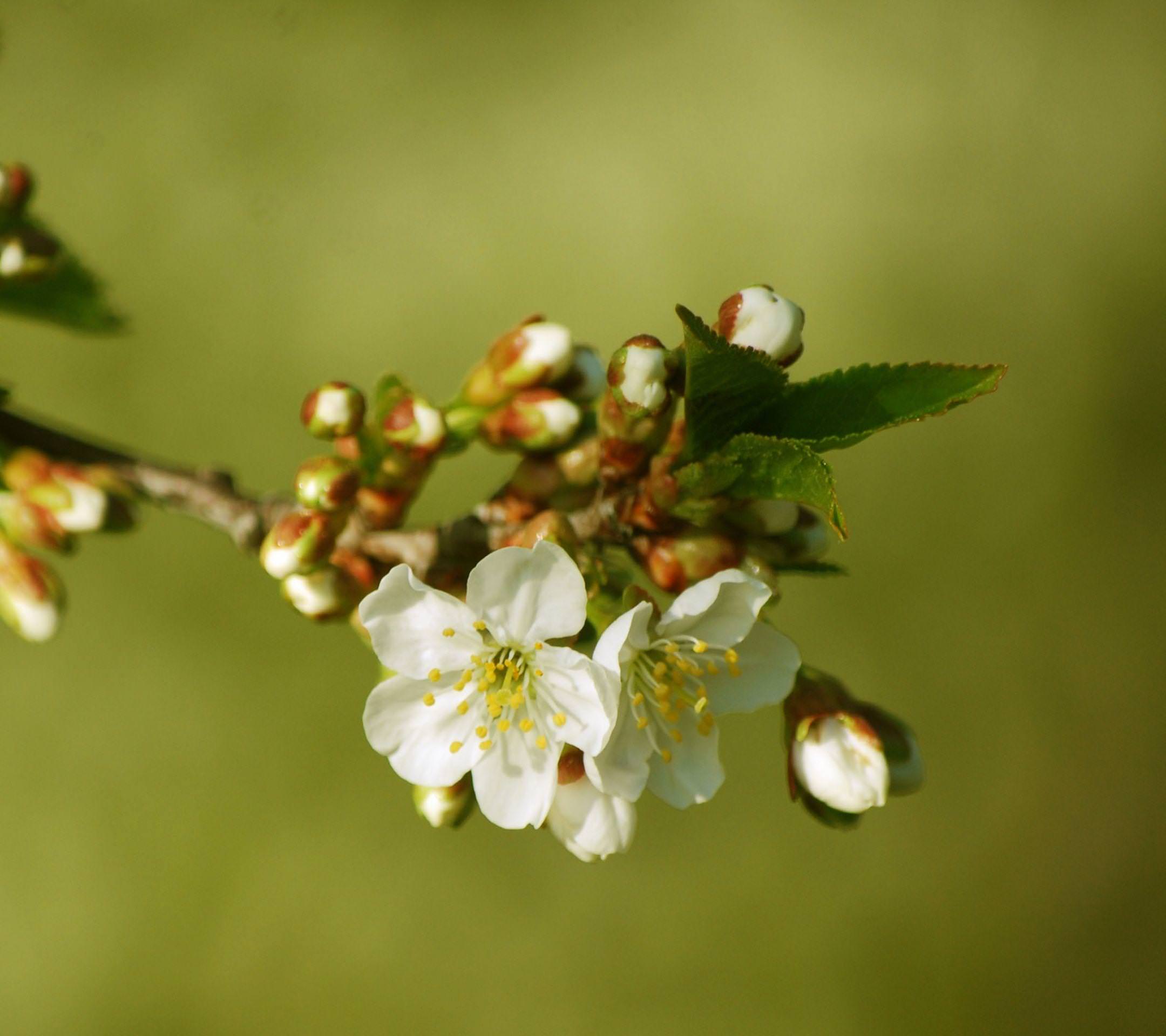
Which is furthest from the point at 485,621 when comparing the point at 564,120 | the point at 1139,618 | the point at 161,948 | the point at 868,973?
the point at 1139,618

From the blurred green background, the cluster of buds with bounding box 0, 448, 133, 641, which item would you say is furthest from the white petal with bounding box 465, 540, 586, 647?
the blurred green background

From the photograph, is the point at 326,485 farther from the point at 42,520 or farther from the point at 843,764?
the point at 843,764

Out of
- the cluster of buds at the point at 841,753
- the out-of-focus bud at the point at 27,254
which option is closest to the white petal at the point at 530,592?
the cluster of buds at the point at 841,753

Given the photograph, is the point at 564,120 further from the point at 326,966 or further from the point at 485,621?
the point at 485,621

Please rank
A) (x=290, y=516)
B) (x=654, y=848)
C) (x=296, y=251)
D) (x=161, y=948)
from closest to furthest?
(x=290, y=516) < (x=161, y=948) < (x=654, y=848) < (x=296, y=251)

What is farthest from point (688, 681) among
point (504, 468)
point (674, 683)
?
point (504, 468)

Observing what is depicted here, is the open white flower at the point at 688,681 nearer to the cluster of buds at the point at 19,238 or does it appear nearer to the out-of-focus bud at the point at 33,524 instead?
the out-of-focus bud at the point at 33,524

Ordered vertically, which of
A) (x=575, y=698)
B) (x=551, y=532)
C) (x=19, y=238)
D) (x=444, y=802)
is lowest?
(x=444, y=802)
